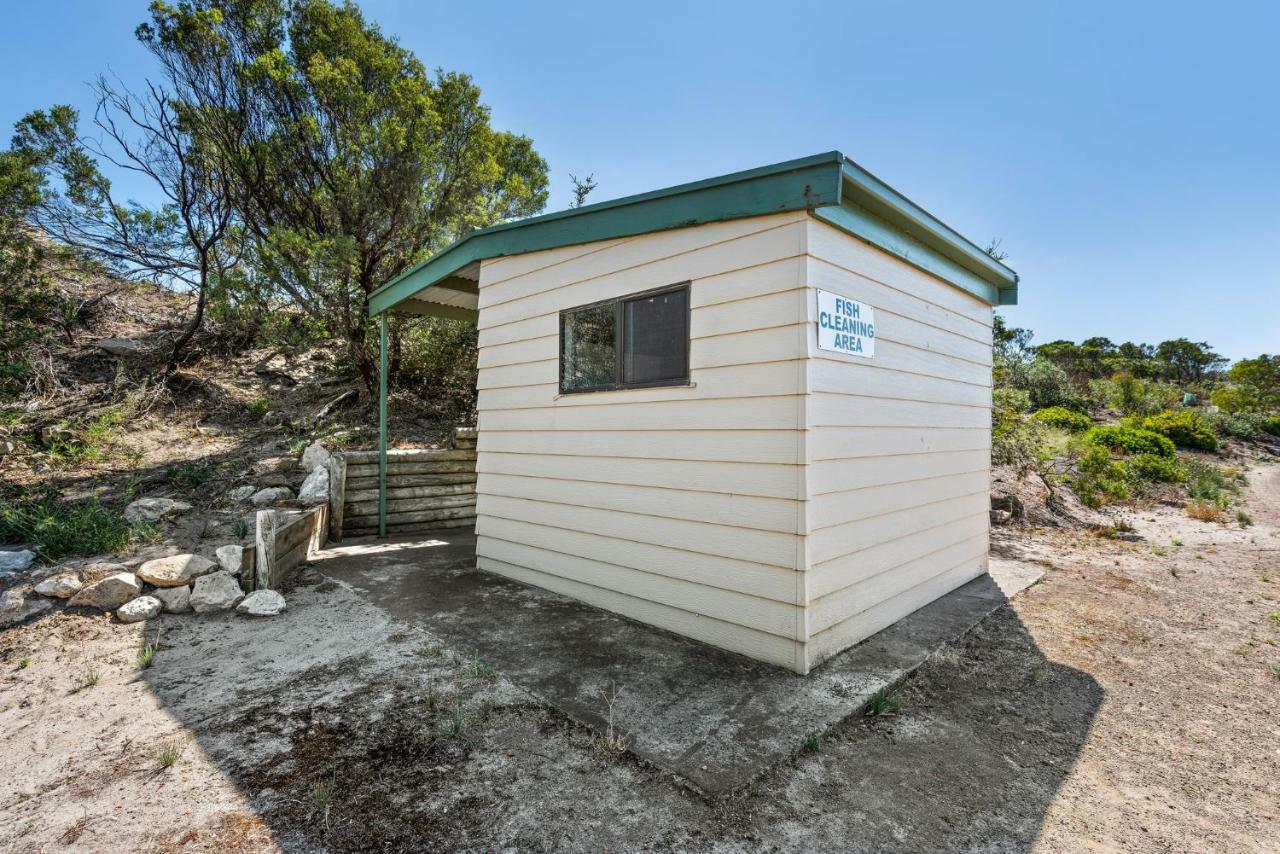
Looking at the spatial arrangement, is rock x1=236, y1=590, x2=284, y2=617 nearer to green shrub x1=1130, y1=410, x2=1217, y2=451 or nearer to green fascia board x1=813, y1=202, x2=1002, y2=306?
green fascia board x1=813, y1=202, x2=1002, y2=306

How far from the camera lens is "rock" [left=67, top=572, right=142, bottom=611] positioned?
3.42 metres

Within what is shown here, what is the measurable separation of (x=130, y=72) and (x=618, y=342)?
8822 millimetres

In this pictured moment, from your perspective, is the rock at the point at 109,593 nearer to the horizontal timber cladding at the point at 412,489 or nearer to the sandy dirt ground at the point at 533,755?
the sandy dirt ground at the point at 533,755

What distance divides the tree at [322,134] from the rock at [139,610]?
520cm

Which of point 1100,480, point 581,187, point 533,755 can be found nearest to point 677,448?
point 533,755

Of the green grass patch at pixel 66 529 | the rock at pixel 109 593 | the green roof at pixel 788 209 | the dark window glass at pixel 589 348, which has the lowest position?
the rock at pixel 109 593

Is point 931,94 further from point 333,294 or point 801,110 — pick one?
point 333,294

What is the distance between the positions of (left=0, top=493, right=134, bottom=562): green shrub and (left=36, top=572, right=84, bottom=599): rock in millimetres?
526

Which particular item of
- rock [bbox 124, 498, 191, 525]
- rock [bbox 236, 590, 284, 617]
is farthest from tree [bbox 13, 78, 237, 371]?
rock [bbox 236, 590, 284, 617]

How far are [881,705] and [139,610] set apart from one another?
14.6 ft

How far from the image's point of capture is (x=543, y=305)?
423 cm

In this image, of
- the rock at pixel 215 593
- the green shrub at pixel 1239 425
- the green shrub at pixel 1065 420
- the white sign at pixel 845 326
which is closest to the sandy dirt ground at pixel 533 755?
the rock at pixel 215 593

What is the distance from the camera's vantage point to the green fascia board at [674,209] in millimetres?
2734

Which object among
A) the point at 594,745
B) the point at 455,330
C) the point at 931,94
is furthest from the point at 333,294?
the point at 931,94
